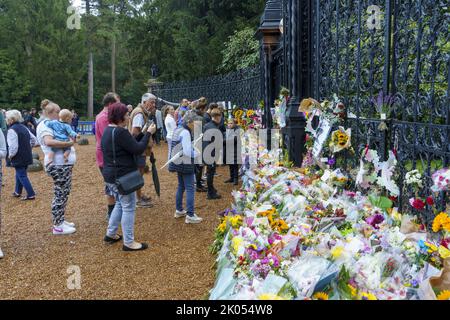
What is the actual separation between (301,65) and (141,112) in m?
2.19

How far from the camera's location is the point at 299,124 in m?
5.63

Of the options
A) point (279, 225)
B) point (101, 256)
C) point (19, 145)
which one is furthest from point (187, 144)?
point (19, 145)

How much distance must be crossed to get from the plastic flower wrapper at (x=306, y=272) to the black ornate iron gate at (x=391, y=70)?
0.95m

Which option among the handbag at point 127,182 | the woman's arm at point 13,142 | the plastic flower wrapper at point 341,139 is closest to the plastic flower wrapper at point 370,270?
the plastic flower wrapper at point 341,139

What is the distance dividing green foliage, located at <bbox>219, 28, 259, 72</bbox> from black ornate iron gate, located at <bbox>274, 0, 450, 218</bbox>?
1110 centimetres

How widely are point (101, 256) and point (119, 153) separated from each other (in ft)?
3.75

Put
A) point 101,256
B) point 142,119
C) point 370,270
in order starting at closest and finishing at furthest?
1. point 370,270
2. point 101,256
3. point 142,119

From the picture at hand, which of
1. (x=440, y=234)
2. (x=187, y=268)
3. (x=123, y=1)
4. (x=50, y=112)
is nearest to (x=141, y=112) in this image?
(x=50, y=112)

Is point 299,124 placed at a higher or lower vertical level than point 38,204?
higher

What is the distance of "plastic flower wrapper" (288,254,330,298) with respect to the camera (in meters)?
2.32

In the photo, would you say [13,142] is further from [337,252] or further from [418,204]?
[418,204]

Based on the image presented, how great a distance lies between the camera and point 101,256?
4691 mm

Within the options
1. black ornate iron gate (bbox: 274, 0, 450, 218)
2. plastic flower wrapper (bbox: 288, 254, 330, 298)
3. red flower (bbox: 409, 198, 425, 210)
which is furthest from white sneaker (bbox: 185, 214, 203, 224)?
red flower (bbox: 409, 198, 425, 210)
